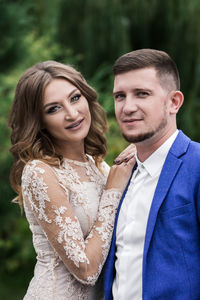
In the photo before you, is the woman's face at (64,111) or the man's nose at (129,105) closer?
the man's nose at (129,105)

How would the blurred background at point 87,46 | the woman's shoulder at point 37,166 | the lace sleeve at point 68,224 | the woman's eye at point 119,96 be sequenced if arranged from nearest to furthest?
the woman's eye at point 119,96
the lace sleeve at point 68,224
the woman's shoulder at point 37,166
the blurred background at point 87,46

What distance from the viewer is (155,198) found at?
6.45 feet

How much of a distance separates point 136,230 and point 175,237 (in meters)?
0.23

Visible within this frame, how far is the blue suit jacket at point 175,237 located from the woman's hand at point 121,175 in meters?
0.43

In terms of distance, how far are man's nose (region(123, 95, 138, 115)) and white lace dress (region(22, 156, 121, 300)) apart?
520mm

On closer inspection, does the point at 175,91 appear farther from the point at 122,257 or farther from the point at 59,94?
the point at 122,257

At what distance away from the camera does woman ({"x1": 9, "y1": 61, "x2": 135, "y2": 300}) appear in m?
2.27

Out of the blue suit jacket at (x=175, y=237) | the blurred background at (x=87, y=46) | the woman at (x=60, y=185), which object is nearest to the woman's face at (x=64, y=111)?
the woman at (x=60, y=185)

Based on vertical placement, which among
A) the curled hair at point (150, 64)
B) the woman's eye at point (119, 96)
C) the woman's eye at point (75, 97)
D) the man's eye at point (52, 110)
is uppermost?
the curled hair at point (150, 64)

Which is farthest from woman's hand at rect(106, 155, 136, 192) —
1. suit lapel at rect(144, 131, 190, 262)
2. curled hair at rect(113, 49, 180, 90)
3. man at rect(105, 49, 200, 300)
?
curled hair at rect(113, 49, 180, 90)

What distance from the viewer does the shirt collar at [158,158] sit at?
2.10m

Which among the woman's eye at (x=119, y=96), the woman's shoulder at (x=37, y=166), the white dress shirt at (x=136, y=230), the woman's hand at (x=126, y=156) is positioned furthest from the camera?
the woman's hand at (x=126, y=156)

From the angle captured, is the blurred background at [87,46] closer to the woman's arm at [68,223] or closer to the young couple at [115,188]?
the young couple at [115,188]

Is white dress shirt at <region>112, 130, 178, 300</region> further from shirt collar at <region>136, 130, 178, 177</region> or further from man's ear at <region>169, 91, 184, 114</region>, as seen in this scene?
man's ear at <region>169, 91, 184, 114</region>
